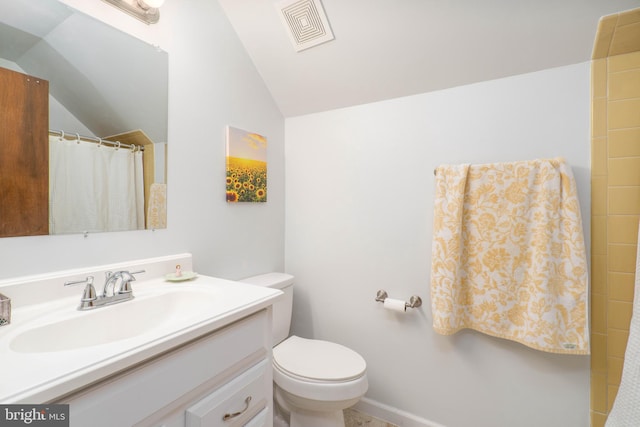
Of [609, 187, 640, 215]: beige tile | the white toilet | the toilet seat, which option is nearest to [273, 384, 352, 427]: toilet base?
the white toilet

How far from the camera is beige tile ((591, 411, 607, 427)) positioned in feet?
3.86

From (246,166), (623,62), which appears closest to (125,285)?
(246,166)

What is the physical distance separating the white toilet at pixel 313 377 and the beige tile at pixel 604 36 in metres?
1.62

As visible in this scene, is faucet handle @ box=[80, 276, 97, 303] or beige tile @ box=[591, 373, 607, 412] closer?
faucet handle @ box=[80, 276, 97, 303]

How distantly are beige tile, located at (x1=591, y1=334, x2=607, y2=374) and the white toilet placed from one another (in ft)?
3.04

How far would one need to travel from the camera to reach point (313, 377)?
1.26 m

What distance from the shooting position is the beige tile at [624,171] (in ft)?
3.68

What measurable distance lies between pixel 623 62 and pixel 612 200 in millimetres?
536

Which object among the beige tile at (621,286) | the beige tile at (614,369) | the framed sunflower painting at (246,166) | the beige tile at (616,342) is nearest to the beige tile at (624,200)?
the beige tile at (621,286)

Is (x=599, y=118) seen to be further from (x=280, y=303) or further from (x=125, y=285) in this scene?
(x=125, y=285)

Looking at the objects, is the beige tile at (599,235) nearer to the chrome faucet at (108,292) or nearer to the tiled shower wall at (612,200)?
the tiled shower wall at (612,200)

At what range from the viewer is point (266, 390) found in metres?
1.00

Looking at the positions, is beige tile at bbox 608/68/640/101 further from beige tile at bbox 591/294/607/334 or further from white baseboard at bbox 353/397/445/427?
white baseboard at bbox 353/397/445/427

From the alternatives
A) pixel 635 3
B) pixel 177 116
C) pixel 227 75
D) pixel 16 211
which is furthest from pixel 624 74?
pixel 16 211
